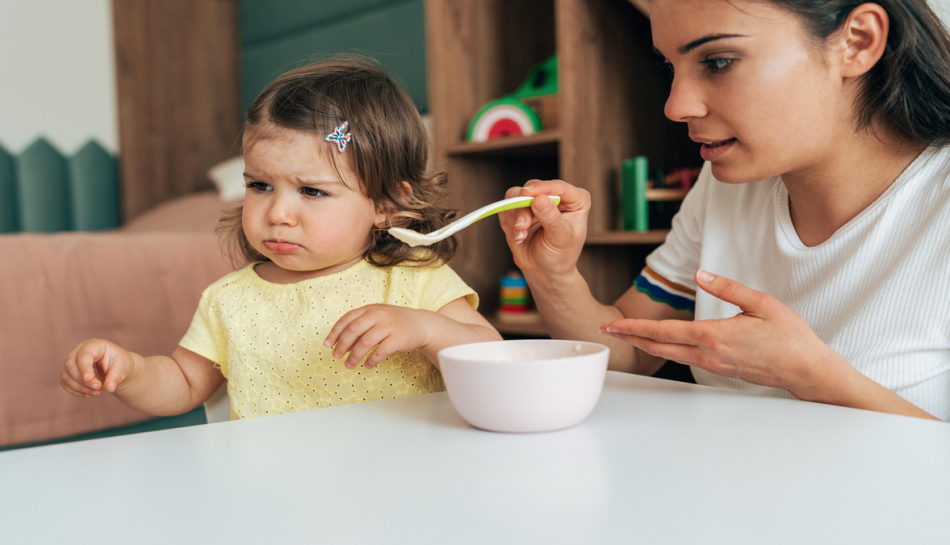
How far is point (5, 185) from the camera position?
3195mm

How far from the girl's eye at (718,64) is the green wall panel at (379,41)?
5.35 ft

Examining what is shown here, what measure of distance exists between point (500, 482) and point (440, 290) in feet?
1.75

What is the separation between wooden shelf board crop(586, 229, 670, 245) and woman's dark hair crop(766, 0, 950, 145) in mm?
802

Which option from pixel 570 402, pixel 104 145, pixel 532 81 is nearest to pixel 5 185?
pixel 104 145

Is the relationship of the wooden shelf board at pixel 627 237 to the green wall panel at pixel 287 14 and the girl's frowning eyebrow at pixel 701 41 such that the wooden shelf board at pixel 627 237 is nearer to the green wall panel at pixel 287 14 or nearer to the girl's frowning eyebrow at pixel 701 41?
the girl's frowning eyebrow at pixel 701 41

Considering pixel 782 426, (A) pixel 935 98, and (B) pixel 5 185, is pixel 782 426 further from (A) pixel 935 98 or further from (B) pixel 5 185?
(B) pixel 5 185

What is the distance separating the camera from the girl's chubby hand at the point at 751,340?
626 millimetres

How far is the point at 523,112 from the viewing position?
198 cm

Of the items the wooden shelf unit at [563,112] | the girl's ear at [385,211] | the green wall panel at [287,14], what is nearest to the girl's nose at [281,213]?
the girl's ear at [385,211]

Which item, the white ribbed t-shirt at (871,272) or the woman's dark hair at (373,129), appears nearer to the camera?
the white ribbed t-shirt at (871,272)

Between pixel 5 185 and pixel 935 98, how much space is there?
3631 mm

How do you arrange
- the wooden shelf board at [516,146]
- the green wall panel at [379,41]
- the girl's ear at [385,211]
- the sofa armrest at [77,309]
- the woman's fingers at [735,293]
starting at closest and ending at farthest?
the woman's fingers at [735,293] → the girl's ear at [385,211] → the sofa armrest at [77,309] → the wooden shelf board at [516,146] → the green wall panel at [379,41]

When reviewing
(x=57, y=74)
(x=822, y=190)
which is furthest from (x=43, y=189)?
(x=822, y=190)

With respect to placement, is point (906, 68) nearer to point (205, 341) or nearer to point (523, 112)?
point (205, 341)
